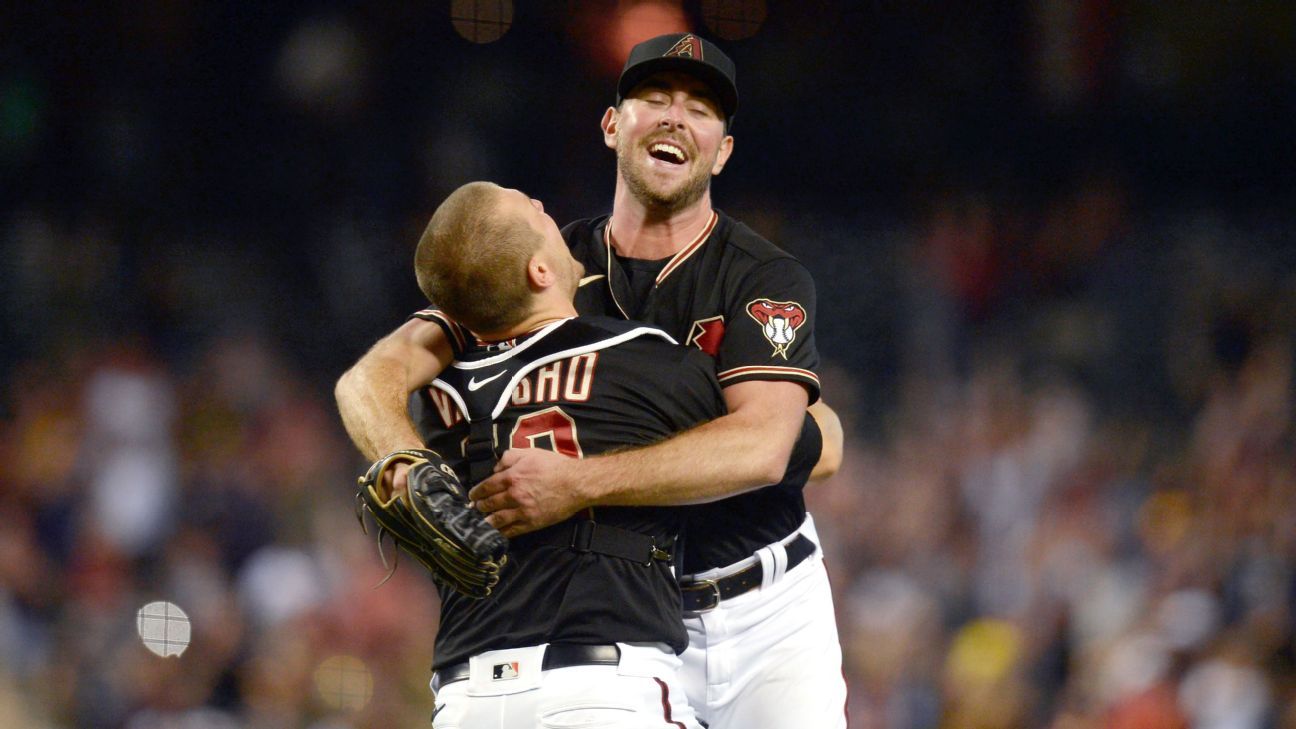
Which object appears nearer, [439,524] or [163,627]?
[439,524]

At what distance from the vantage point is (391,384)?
233 centimetres

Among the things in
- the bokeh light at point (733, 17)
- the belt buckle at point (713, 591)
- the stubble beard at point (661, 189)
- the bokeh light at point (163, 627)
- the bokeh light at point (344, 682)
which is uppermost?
the bokeh light at point (733, 17)

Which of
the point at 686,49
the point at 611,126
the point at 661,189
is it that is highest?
the point at 686,49

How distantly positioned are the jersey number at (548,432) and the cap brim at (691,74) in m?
0.94

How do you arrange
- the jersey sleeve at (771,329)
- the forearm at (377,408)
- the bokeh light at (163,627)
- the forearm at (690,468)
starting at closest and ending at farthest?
the forearm at (690,468) < the forearm at (377,408) < the jersey sleeve at (771,329) < the bokeh light at (163,627)

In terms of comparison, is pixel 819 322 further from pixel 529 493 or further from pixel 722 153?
pixel 529 493

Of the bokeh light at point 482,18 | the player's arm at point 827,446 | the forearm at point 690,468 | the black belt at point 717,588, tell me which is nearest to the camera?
the forearm at point 690,468

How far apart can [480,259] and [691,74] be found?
2.88 feet

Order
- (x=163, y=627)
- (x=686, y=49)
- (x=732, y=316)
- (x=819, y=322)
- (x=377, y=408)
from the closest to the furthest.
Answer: (x=377, y=408), (x=732, y=316), (x=686, y=49), (x=163, y=627), (x=819, y=322)

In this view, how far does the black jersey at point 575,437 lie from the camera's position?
2.00 m

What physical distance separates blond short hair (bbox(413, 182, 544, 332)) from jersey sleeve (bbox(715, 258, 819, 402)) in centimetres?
44

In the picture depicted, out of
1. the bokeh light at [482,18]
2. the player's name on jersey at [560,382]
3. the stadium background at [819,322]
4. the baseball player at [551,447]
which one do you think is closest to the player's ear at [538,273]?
the baseball player at [551,447]

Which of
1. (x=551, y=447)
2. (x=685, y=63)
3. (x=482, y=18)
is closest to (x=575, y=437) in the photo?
(x=551, y=447)

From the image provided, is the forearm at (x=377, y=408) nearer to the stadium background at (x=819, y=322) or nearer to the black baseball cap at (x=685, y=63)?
the black baseball cap at (x=685, y=63)
